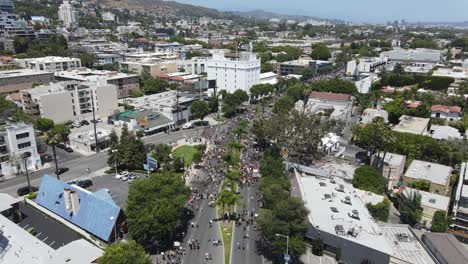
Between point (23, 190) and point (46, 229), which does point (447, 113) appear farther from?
point (23, 190)

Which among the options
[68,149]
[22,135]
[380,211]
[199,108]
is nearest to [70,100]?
[68,149]

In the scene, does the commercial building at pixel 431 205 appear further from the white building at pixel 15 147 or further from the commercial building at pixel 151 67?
the commercial building at pixel 151 67

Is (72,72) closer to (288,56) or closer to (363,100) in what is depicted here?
(363,100)

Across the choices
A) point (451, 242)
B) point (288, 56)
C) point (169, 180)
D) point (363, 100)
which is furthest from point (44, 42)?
point (451, 242)

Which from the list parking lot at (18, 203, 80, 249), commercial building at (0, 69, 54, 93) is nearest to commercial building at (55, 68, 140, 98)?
commercial building at (0, 69, 54, 93)

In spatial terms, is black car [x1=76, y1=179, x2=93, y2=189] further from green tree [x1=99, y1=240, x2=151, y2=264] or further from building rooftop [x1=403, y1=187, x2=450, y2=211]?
building rooftop [x1=403, y1=187, x2=450, y2=211]

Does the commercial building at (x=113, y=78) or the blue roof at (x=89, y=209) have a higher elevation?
the commercial building at (x=113, y=78)

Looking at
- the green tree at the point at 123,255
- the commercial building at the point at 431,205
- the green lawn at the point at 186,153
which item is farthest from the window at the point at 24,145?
the commercial building at the point at 431,205
